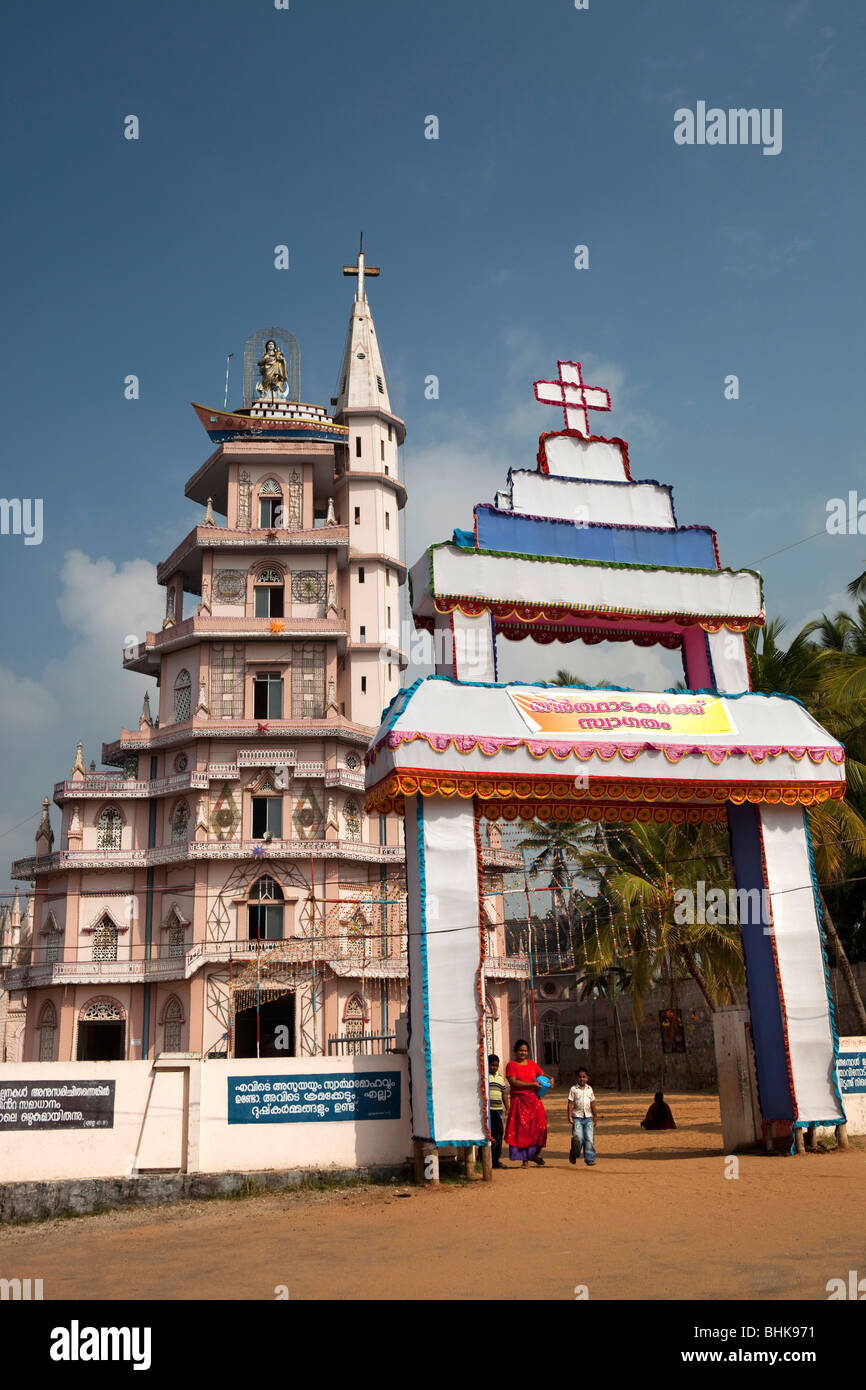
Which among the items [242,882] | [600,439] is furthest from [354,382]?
[600,439]

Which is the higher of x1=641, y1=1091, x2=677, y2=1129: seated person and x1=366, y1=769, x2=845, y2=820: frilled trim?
x1=366, y1=769, x2=845, y2=820: frilled trim

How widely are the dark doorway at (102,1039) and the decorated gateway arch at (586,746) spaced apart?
27.1m

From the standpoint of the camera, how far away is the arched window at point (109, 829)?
136ft

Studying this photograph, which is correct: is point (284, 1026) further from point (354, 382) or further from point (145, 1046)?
point (354, 382)

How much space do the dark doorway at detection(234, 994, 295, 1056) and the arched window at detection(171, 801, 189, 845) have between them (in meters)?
6.69

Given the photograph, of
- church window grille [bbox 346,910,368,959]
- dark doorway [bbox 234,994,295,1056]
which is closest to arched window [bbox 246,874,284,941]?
dark doorway [bbox 234,994,295,1056]

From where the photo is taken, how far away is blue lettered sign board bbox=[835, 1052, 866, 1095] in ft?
53.7

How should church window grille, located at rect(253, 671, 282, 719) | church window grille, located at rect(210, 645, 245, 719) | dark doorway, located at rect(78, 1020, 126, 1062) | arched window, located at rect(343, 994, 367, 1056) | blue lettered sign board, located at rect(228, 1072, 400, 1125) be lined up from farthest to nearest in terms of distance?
church window grille, located at rect(253, 671, 282, 719), church window grille, located at rect(210, 645, 245, 719), dark doorway, located at rect(78, 1020, 126, 1062), arched window, located at rect(343, 994, 367, 1056), blue lettered sign board, located at rect(228, 1072, 400, 1125)

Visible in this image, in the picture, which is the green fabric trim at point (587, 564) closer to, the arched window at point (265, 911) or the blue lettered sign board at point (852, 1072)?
the blue lettered sign board at point (852, 1072)

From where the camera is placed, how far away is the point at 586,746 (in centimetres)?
1562

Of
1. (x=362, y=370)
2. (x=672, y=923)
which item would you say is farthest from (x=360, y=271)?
(x=672, y=923)

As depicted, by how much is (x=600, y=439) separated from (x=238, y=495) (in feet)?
93.1

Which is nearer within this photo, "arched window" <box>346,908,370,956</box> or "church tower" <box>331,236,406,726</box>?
"arched window" <box>346,908,370,956</box>

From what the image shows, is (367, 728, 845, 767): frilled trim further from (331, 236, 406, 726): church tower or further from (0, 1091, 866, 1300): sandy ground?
(331, 236, 406, 726): church tower
